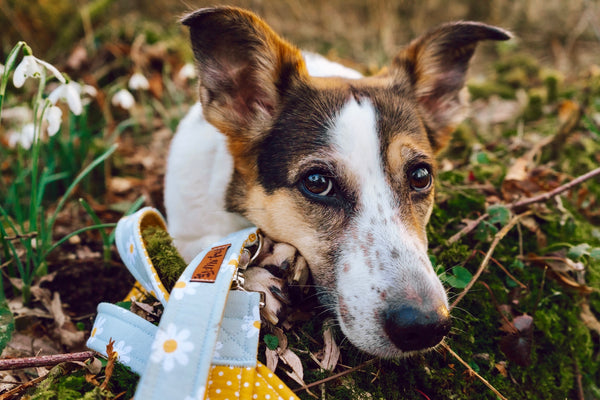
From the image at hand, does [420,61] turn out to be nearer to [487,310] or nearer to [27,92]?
[487,310]

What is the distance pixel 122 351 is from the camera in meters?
1.62

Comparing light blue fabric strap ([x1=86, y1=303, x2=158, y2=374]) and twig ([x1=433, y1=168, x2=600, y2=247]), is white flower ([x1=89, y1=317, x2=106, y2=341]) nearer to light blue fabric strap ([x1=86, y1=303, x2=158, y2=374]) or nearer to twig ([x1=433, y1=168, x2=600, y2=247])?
light blue fabric strap ([x1=86, y1=303, x2=158, y2=374])

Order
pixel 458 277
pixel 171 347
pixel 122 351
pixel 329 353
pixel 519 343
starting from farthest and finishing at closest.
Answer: pixel 458 277 < pixel 519 343 < pixel 329 353 < pixel 122 351 < pixel 171 347

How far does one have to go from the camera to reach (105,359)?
5.46 feet

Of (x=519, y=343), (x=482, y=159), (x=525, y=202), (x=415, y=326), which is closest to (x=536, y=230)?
(x=525, y=202)

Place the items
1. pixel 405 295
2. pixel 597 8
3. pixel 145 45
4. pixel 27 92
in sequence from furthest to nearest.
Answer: pixel 597 8
pixel 145 45
pixel 27 92
pixel 405 295

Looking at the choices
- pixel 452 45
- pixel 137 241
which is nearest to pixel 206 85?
pixel 137 241

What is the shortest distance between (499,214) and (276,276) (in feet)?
4.21

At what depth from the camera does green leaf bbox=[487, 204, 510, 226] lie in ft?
8.04

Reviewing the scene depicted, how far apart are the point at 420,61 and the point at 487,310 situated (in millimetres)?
1543

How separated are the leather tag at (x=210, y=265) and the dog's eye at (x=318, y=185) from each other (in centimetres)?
63

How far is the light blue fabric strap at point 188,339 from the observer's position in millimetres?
1330

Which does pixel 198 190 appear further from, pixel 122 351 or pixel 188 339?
pixel 188 339

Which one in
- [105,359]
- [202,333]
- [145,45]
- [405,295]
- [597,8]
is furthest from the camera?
[597,8]
